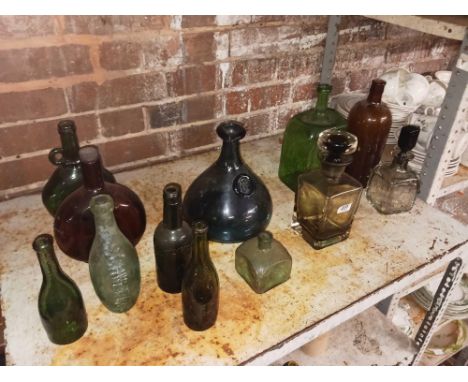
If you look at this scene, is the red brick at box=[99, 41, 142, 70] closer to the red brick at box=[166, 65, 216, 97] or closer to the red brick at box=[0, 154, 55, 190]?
the red brick at box=[166, 65, 216, 97]

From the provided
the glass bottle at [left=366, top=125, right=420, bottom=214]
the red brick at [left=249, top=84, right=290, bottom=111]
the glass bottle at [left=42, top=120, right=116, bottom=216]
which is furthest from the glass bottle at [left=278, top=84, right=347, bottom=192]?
the glass bottle at [left=42, top=120, right=116, bottom=216]

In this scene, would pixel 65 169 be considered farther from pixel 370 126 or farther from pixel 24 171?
pixel 370 126

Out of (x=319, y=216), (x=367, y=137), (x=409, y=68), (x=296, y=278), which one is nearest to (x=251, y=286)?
(x=296, y=278)

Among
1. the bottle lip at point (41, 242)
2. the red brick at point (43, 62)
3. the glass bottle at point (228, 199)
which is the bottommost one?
the glass bottle at point (228, 199)

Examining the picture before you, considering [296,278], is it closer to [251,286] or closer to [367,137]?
[251,286]

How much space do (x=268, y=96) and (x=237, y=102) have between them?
0.38ft

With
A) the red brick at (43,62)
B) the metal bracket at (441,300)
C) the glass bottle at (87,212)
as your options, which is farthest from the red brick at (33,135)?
the metal bracket at (441,300)

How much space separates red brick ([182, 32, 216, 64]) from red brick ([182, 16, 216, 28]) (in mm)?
22

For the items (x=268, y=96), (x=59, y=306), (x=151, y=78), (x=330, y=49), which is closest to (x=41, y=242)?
(x=59, y=306)

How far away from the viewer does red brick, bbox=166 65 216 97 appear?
112 centimetres

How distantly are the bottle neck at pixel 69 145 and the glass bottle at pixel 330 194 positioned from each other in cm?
50

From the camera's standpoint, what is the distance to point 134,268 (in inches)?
28.6

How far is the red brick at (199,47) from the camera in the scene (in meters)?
1.09

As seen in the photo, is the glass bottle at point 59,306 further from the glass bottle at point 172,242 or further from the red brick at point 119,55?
the red brick at point 119,55
